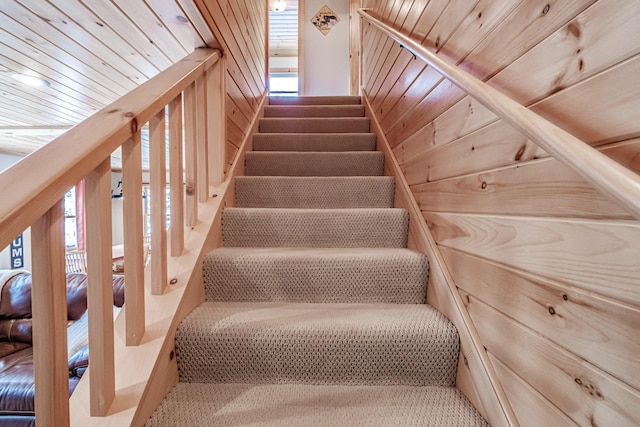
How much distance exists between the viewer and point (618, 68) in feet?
1.64

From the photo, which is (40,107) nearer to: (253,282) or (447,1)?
(253,282)

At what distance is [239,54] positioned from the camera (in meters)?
1.93

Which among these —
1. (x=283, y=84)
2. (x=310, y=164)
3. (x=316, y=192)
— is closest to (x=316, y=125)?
(x=310, y=164)

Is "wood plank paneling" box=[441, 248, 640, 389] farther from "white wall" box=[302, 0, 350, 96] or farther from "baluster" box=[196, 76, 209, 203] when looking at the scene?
"white wall" box=[302, 0, 350, 96]

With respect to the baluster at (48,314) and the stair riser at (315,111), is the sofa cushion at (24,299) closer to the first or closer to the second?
the stair riser at (315,111)

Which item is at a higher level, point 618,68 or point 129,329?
point 618,68

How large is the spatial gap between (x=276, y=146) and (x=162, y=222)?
4.73 feet

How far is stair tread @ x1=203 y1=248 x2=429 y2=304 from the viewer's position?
1.23m

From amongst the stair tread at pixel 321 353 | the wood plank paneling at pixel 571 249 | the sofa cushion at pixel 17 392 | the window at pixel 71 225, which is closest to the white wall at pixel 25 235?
the window at pixel 71 225

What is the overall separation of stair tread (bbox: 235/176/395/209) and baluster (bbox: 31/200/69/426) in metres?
1.19

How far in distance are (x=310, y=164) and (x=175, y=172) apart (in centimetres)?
106

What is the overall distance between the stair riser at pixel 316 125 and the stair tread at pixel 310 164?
0.61 metres

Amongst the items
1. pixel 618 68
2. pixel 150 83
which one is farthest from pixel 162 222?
pixel 618 68

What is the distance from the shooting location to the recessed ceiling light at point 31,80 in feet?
7.24
